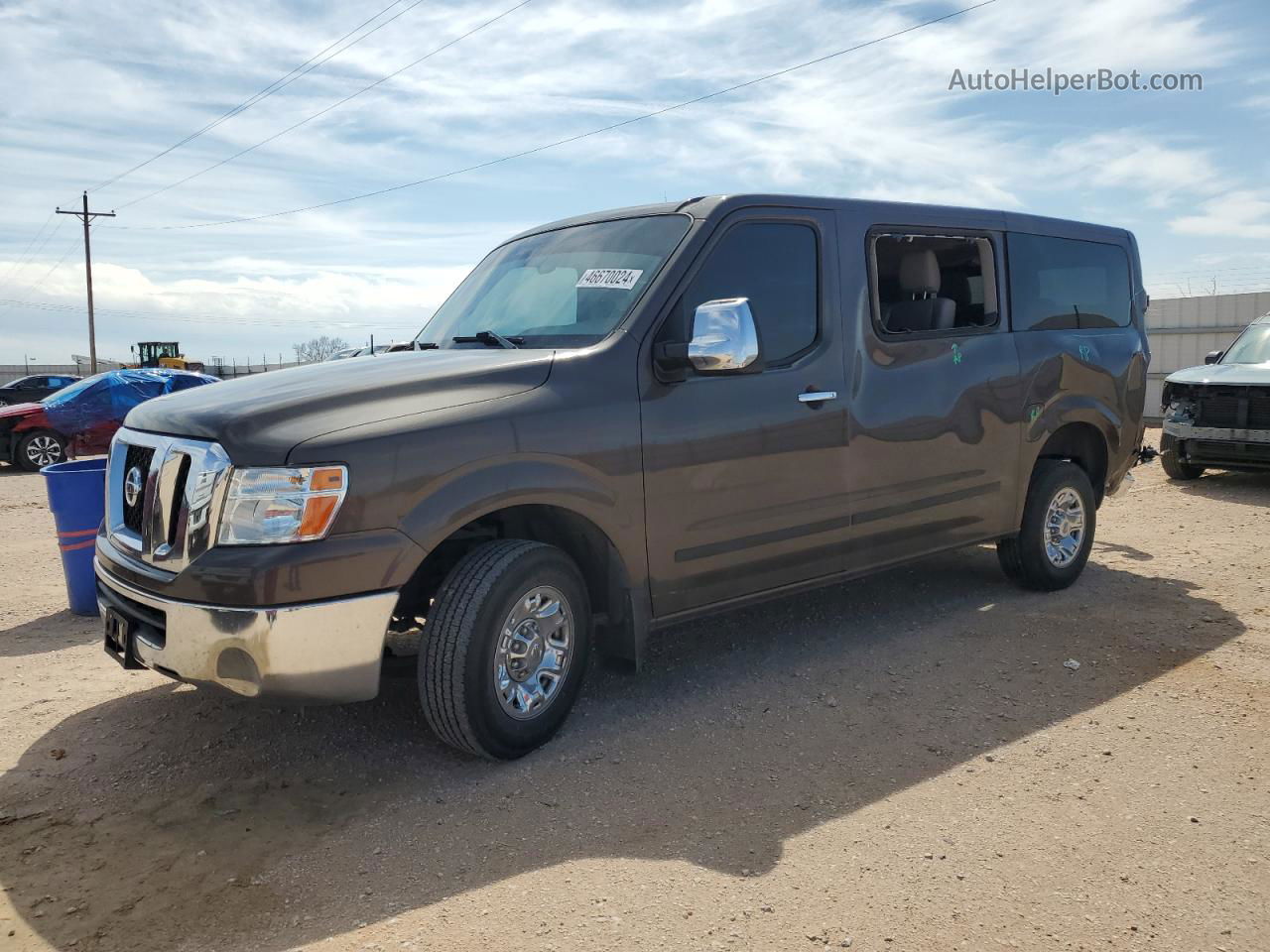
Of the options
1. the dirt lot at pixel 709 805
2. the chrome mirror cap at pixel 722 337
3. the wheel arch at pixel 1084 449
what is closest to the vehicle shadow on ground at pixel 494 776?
the dirt lot at pixel 709 805

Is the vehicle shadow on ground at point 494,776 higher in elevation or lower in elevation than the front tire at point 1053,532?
lower

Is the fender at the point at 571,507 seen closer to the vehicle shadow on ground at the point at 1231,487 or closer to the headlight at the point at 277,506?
the headlight at the point at 277,506

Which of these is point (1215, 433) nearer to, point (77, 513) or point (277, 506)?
point (277, 506)

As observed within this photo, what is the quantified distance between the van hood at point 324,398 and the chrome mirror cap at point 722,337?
1.94ft

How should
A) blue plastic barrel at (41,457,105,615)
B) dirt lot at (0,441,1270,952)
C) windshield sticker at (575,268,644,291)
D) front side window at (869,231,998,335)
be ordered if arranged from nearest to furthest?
dirt lot at (0,441,1270,952), windshield sticker at (575,268,644,291), front side window at (869,231,998,335), blue plastic barrel at (41,457,105,615)

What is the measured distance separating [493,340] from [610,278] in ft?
1.90

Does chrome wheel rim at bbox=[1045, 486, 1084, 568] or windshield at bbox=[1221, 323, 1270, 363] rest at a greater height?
windshield at bbox=[1221, 323, 1270, 363]

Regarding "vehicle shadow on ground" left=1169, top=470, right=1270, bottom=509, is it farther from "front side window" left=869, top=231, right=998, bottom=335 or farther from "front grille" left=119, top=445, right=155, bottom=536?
"front grille" left=119, top=445, right=155, bottom=536

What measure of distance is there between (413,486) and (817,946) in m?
1.90

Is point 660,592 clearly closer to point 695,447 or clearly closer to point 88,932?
point 695,447

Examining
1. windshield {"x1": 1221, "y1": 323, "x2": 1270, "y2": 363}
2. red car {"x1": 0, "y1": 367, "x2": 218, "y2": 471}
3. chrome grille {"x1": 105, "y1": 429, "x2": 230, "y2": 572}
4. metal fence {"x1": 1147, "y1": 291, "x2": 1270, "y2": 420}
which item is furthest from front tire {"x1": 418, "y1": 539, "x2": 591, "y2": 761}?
metal fence {"x1": 1147, "y1": 291, "x2": 1270, "y2": 420}

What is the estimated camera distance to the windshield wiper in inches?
175

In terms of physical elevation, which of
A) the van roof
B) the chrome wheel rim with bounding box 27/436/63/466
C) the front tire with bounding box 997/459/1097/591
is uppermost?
the van roof

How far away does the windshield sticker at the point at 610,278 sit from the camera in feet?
14.2
